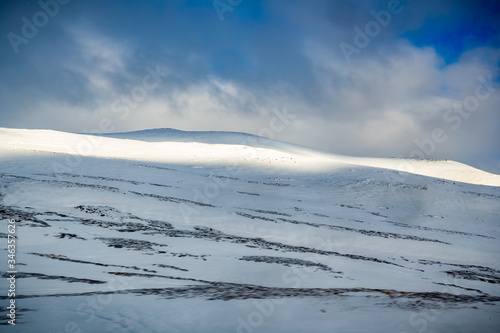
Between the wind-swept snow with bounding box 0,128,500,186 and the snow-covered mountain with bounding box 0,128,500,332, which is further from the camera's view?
the wind-swept snow with bounding box 0,128,500,186

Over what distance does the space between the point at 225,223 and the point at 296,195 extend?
45.3ft

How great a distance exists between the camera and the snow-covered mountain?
14.0 ft

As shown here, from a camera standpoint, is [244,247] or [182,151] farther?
[182,151]

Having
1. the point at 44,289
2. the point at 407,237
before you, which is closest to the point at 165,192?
the point at 407,237

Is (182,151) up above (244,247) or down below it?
above

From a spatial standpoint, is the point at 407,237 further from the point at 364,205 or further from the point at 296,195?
the point at 296,195

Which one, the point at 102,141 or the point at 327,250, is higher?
the point at 102,141

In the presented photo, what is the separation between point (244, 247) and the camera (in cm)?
1202

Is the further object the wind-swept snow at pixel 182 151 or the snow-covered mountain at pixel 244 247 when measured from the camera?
the wind-swept snow at pixel 182 151

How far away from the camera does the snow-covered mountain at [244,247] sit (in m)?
4.27

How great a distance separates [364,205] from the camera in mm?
28812

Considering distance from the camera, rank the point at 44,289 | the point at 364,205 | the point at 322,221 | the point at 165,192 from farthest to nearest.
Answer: the point at 364,205, the point at 165,192, the point at 322,221, the point at 44,289

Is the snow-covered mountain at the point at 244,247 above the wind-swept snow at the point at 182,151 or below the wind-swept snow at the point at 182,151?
below

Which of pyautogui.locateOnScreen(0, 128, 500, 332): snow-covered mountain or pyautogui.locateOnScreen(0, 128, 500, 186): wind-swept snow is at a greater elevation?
pyautogui.locateOnScreen(0, 128, 500, 186): wind-swept snow
